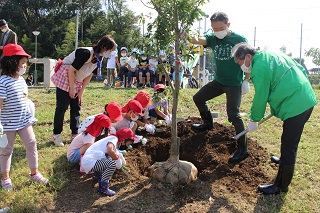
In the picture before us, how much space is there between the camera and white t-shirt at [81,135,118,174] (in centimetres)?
351

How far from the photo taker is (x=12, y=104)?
3424 mm

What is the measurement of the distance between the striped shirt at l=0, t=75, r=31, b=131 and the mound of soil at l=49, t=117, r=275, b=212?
0.88m

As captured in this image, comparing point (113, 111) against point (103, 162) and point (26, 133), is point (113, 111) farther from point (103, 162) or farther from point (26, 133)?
point (26, 133)

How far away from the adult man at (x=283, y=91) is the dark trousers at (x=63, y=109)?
2551mm

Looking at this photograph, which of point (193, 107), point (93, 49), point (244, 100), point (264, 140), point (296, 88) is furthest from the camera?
point (244, 100)

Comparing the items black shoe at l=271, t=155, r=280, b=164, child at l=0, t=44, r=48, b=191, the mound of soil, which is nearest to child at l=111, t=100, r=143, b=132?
the mound of soil

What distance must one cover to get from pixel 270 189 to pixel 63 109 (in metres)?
3.00

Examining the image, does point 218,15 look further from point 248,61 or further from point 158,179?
point 158,179

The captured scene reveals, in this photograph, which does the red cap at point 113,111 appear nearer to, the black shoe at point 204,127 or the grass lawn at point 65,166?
the grass lawn at point 65,166

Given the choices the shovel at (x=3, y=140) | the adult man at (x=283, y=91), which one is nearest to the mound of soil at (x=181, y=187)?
the adult man at (x=283, y=91)

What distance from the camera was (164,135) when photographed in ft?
17.7

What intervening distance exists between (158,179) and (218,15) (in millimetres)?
2111

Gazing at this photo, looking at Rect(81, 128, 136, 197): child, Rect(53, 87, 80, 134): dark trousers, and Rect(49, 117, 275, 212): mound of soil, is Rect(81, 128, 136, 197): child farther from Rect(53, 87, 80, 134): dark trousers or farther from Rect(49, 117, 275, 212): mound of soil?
Rect(53, 87, 80, 134): dark trousers

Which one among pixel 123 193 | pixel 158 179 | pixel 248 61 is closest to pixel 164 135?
pixel 158 179
